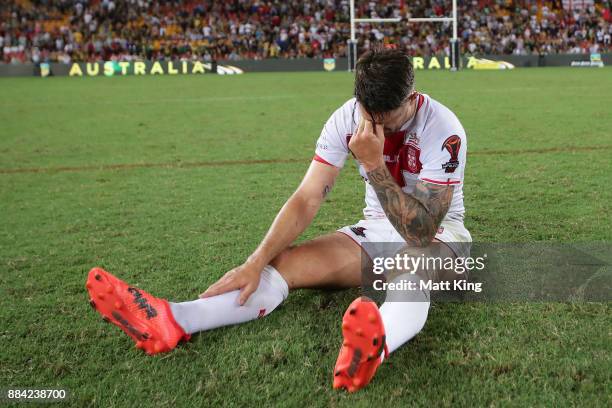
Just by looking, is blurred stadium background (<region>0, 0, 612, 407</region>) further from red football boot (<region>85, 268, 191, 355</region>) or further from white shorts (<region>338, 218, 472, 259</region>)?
white shorts (<region>338, 218, 472, 259</region>)

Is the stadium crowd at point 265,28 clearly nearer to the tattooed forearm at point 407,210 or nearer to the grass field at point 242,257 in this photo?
the grass field at point 242,257

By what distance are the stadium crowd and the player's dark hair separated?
25681 millimetres

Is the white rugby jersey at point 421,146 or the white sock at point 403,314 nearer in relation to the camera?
the white sock at point 403,314

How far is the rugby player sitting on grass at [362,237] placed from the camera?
2145 millimetres

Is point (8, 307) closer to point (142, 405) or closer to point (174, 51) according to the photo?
point (142, 405)

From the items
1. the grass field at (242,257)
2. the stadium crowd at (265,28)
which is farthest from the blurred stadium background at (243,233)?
the stadium crowd at (265,28)

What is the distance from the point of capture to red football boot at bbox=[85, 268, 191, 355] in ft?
7.16

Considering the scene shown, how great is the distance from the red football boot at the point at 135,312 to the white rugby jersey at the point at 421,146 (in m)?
0.94

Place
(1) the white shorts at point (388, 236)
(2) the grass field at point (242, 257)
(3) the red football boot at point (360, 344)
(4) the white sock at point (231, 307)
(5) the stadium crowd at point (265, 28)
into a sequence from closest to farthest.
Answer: (3) the red football boot at point (360, 344)
(2) the grass field at point (242, 257)
(4) the white sock at point (231, 307)
(1) the white shorts at point (388, 236)
(5) the stadium crowd at point (265, 28)

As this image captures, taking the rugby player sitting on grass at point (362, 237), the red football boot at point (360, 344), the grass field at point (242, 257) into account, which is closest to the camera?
the red football boot at point (360, 344)

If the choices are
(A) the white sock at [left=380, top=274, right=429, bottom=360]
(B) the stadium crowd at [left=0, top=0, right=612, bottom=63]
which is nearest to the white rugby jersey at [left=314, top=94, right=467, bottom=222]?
(A) the white sock at [left=380, top=274, right=429, bottom=360]

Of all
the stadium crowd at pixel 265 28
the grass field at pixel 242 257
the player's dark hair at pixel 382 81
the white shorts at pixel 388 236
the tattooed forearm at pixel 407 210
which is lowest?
the grass field at pixel 242 257

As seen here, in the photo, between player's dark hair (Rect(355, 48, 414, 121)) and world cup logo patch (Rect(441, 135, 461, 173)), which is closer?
player's dark hair (Rect(355, 48, 414, 121))

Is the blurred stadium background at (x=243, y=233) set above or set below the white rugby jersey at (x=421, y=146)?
below
